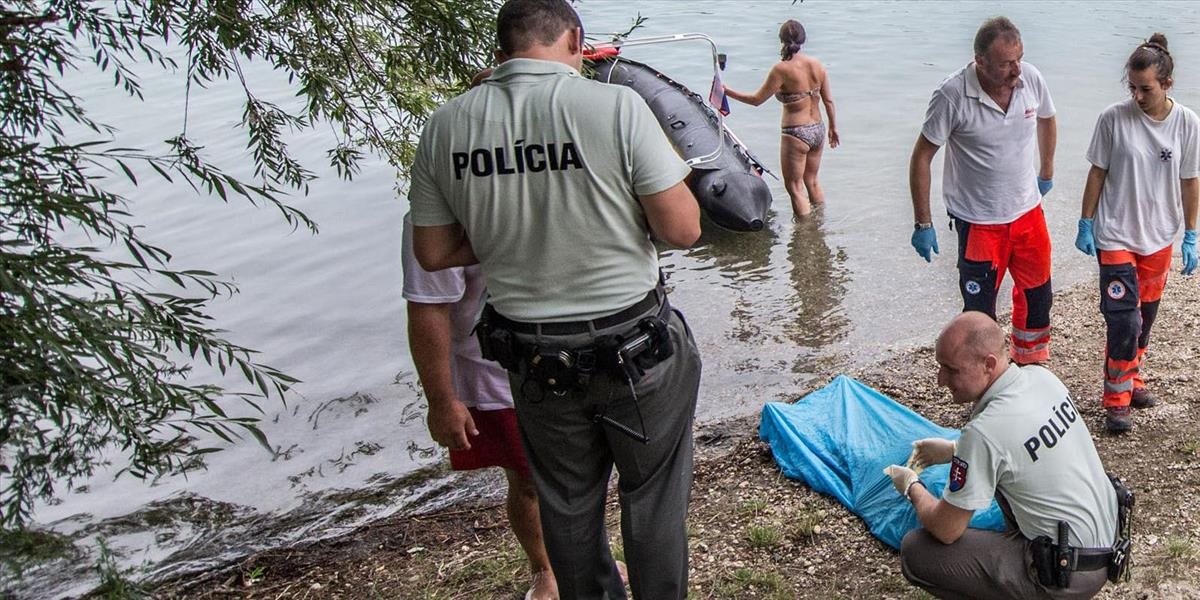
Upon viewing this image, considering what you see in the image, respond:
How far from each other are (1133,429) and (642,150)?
9.10 ft

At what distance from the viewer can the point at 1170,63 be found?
4.02 m

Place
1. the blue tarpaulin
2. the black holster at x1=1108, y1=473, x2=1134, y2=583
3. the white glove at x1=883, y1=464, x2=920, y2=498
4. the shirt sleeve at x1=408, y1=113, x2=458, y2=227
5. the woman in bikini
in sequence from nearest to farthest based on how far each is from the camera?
the shirt sleeve at x1=408, y1=113, x2=458, y2=227, the black holster at x1=1108, y1=473, x2=1134, y2=583, the white glove at x1=883, y1=464, x2=920, y2=498, the blue tarpaulin, the woman in bikini

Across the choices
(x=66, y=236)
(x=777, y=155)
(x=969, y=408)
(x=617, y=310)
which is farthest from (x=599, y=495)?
(x=777, y=155)

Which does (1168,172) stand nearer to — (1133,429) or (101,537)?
(1133,429)

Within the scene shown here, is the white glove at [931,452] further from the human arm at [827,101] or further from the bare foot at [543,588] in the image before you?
the human arm at [827,101]

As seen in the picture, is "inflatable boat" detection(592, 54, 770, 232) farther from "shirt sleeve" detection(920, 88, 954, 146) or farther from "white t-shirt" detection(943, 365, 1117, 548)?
"white t-shirt" detection(943, 365, 1117, 548)

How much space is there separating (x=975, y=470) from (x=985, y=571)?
0.32 meters

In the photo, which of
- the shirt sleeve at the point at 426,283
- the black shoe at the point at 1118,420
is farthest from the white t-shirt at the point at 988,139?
the shirt sleeve at the point at 426,283

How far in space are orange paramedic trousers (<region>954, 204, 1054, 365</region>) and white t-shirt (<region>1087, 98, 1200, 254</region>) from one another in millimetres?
281

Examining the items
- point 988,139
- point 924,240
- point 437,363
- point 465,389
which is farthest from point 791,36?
point 437,363

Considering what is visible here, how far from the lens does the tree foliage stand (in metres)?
2.42

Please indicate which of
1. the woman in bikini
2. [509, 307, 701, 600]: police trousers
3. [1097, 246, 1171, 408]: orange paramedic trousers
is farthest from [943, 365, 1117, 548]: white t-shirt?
the woman in bikini

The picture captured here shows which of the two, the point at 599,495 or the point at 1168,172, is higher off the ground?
the point at 1168,172

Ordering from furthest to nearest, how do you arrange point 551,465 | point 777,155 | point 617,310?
point 777,155 < point 551,465 < point 617,310
